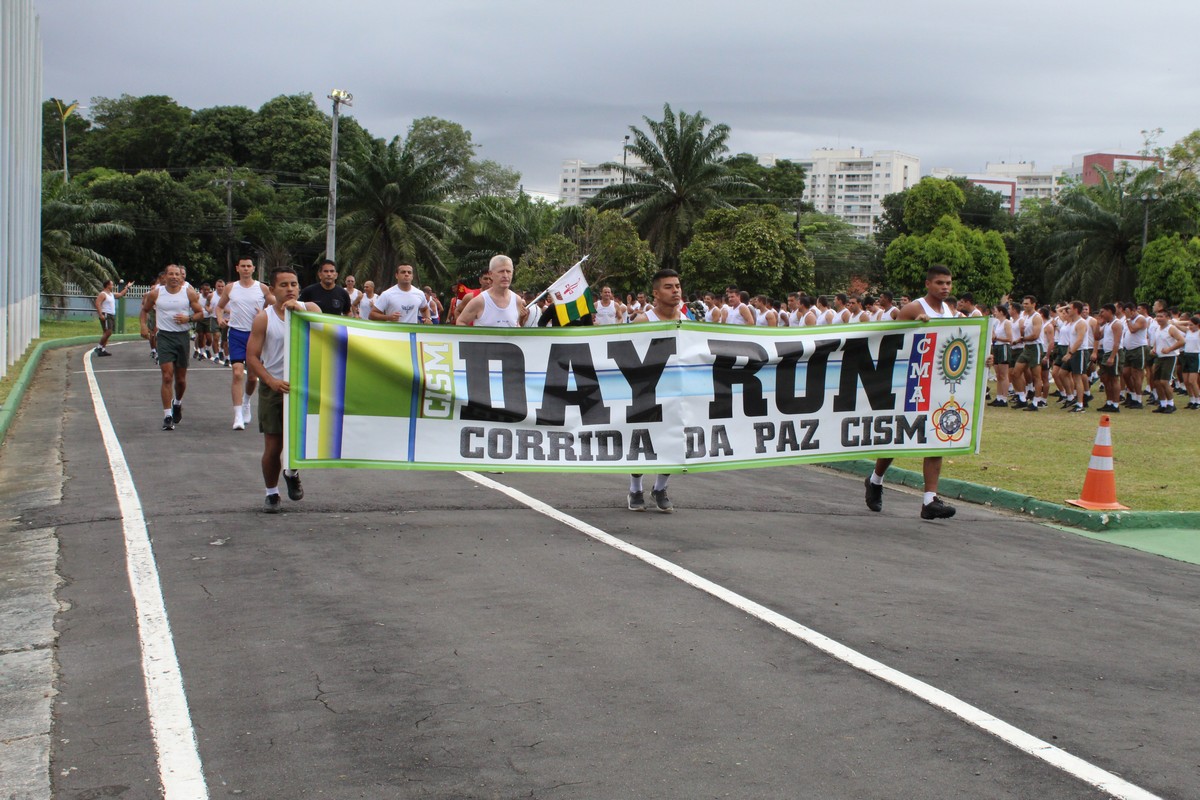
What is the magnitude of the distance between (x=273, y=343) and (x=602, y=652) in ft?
16.5

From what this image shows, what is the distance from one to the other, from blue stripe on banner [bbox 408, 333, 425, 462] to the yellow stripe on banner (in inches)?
22.7

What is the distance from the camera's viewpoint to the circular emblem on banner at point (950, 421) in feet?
33.3

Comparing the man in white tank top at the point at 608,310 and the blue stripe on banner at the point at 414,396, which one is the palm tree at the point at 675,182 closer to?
the man in white tank top at the point at 608,310

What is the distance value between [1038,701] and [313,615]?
3592mm

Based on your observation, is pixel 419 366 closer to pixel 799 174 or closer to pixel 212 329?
pixel 212 329

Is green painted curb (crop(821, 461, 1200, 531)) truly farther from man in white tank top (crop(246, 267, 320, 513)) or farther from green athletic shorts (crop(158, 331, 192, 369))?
green athletic shorts (crop(158, 331, 192, 369))

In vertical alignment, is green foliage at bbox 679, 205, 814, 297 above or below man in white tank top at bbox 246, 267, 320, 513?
above

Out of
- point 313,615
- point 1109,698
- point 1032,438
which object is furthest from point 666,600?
point 1032,438

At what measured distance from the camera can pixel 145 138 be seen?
93.9 meters

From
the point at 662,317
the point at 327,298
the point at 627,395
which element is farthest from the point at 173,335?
the point at 627,395

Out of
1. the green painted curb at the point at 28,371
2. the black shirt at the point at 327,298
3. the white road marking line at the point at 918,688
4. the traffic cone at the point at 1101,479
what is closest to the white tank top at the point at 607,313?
the green painted curb at the point at 28,371

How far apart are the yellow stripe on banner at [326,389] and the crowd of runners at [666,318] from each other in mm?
273

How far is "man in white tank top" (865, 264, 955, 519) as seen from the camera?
389 inches

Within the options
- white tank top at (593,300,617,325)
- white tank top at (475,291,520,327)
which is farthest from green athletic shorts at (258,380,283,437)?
white tank top at (593,300,617,325)
